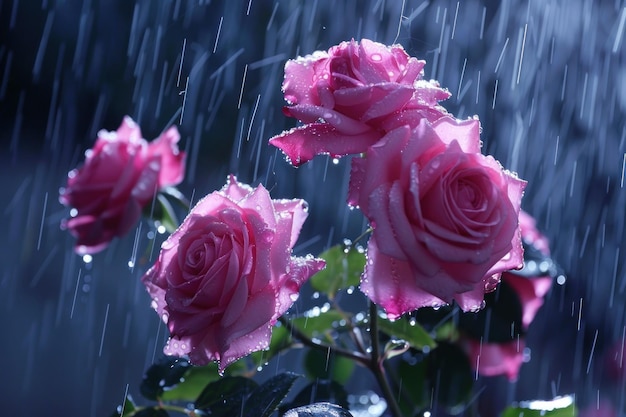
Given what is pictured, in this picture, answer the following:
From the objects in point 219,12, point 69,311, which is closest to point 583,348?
point 219,12

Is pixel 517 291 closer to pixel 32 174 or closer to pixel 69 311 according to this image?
pixel 69 311

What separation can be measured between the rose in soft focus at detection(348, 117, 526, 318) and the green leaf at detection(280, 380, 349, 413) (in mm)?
161

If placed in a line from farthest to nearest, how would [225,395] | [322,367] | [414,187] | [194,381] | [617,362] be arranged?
[617,362] → [322,367] → [194,381] → [225,395] → [414,187]

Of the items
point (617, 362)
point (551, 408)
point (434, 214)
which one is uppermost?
point (434, 214)

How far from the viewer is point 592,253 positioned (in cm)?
134

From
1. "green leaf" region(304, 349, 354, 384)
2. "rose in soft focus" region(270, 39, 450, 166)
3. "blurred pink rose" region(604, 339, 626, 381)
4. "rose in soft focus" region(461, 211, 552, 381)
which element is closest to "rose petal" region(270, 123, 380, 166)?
"rose in soft focus" region(270, 39, 450, 166)

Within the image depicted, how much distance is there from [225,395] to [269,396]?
6 cm

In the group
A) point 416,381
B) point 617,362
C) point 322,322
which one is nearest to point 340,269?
point 322,322

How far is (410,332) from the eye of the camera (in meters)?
0.47

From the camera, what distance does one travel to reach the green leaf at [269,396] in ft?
1.08

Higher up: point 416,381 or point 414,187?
point 414,187

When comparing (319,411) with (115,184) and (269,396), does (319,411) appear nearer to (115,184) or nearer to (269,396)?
(269,396)

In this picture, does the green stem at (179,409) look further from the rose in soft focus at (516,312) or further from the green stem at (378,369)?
the rose in soft focus at (516,312)

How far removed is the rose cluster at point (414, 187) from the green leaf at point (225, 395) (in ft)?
0.40
